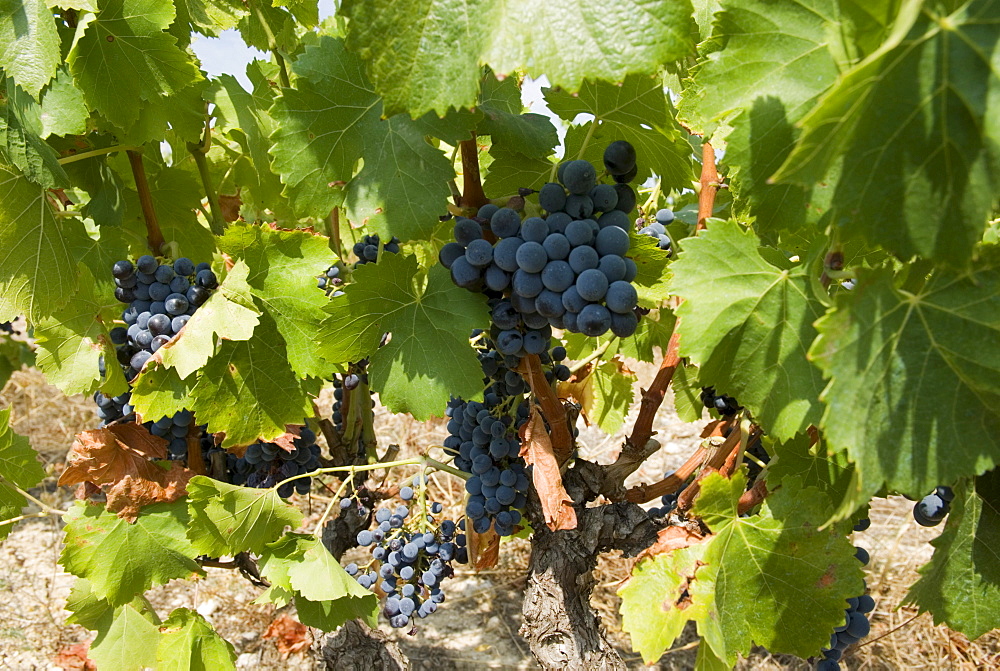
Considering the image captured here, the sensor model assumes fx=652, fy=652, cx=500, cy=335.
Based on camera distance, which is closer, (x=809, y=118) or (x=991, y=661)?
(x=809, y=118)

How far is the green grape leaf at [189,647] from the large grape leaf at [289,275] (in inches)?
39.7

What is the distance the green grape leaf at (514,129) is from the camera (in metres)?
1.38

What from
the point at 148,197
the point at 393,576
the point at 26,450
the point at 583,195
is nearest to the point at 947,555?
the point at 583,195

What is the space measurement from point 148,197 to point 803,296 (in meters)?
1.73

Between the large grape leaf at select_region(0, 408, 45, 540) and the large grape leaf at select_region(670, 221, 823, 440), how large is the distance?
79.9 inches

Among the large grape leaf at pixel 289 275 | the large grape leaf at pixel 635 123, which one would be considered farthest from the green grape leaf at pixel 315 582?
the large grape leaf at pixel 635 123

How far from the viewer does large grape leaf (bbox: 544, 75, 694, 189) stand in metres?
1.37

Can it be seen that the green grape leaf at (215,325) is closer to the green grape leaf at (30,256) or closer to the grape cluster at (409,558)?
the green grape leaf at (30,256)

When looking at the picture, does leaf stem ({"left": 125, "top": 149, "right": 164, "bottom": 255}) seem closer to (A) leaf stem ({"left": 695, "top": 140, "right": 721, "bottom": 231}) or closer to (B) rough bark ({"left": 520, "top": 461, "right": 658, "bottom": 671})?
(B) rough bark ({"left": 520, "top": 461, "right": 658, "bottom": 671})

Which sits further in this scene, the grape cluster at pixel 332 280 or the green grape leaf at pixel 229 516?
the grape cluster at pixel 332 280

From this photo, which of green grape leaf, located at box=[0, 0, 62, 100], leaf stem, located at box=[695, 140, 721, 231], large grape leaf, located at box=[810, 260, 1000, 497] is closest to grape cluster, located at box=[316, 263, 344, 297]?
green grape leaf, located at box=[0, 0, 62, 100]

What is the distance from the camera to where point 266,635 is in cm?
293

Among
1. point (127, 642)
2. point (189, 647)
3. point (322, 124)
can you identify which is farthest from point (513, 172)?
point (127, 642)

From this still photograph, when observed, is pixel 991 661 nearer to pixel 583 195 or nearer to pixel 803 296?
pixel 803 296
